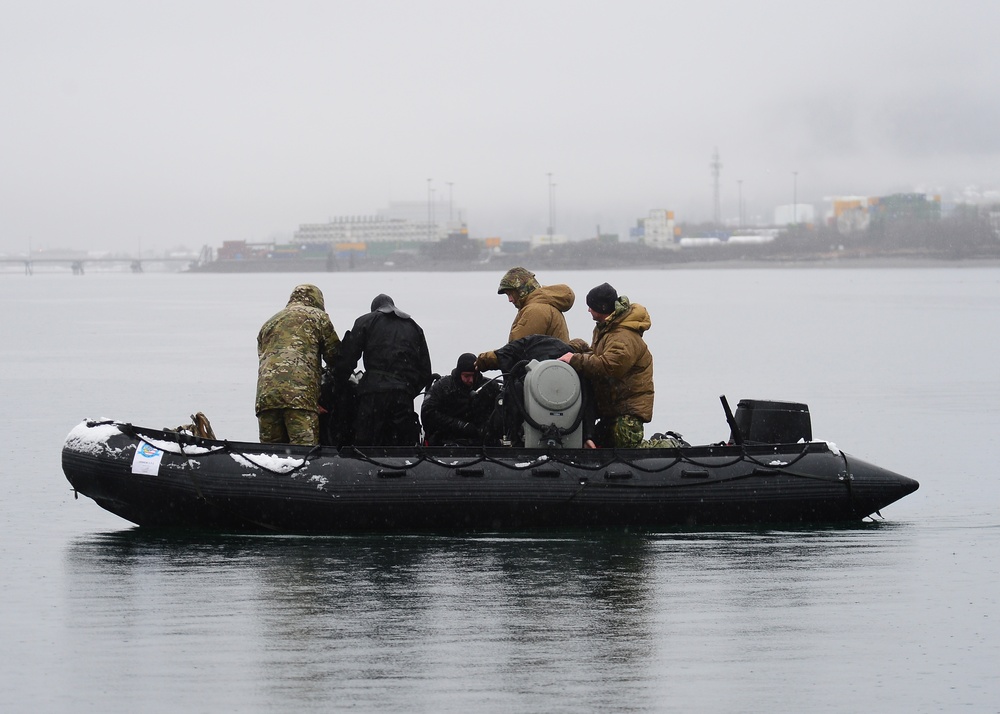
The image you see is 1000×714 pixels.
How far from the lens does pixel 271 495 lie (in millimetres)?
9086

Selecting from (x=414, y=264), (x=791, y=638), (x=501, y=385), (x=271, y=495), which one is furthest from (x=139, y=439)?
(x=414, y=264)

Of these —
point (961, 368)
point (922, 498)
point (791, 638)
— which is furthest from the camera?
point (961, 368)

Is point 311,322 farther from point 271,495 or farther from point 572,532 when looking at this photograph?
point 572,532

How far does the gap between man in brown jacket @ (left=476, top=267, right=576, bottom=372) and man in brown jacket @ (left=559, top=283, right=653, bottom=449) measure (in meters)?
0.23

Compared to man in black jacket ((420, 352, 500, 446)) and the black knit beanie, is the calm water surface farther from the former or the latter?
the black knit beanie

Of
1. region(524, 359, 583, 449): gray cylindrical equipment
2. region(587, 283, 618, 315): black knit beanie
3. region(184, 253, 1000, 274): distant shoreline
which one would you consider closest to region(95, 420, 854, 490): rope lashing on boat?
region(524, 359, 583, 449): gray cylindrical equipment

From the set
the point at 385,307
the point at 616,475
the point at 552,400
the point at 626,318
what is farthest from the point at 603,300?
the point at 385,307

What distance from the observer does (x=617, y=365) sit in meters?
9.12

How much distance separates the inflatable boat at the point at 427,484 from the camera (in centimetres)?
909

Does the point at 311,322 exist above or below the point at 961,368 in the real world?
above

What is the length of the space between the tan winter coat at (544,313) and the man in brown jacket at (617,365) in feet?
0.70

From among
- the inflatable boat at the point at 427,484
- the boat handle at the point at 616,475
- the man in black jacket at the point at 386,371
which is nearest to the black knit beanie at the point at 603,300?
the inflatable boat at the point at 427,484

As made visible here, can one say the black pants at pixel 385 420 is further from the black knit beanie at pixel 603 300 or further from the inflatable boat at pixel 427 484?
the black knit beanie at pixel 603 300

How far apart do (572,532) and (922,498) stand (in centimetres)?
411
